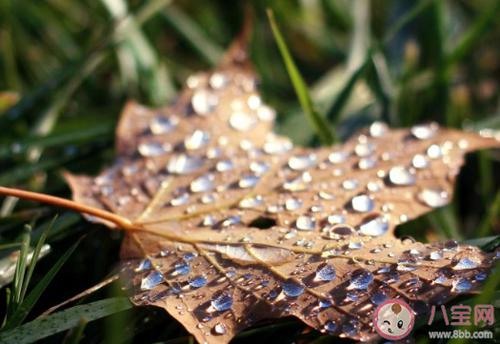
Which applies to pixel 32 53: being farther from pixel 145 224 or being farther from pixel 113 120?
pixel 145 224

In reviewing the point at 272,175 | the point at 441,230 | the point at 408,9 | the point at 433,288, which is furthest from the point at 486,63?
→ the point at 433,288

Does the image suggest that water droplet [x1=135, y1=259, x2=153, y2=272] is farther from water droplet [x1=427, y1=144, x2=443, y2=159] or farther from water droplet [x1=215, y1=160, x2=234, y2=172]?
water droplet [x1=427, y1=144, x2=443, y2=159]

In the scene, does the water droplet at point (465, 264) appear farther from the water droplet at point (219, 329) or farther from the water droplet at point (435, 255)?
the water droplet at point (219, 329)

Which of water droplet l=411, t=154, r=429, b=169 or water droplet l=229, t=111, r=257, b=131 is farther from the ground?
water droplet l=229, t=111, r=257, b=131

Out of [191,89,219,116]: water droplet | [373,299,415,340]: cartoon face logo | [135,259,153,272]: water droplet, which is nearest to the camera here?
[373,299,415,340]: cartoon face logo

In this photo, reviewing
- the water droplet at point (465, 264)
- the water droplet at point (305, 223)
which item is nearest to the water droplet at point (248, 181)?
the water droplet at point (305, 223)

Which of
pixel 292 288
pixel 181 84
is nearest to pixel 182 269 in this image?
pixel 292 288

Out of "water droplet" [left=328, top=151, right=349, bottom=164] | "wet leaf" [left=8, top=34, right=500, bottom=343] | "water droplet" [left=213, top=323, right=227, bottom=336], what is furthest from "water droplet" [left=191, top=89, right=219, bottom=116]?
"water droplet" [left=213, top=323, right=227, bottom=336]
